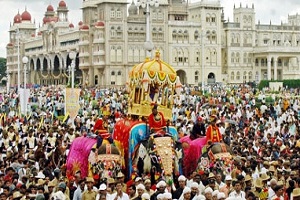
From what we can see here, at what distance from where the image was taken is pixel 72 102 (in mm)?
23766

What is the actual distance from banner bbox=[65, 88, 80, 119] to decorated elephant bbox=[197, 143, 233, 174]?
442 inches

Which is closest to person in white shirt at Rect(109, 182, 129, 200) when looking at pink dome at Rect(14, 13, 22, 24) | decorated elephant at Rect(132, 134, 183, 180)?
decorated elephant at Rect(132, 134, 183, 180)

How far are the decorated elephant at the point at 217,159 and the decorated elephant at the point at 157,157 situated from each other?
0.46 m

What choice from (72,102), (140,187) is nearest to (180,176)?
(140,187)

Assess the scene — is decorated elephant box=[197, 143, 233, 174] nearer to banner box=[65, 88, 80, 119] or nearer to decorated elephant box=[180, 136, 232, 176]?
decorated elephant box=[180, 136, 232, 176]

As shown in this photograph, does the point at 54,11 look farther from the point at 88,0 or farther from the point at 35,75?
the point at 88,0

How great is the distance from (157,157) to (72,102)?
11675 mm

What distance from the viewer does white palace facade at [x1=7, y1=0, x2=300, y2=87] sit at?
76.6 meters

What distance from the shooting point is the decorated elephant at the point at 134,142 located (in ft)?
42.0

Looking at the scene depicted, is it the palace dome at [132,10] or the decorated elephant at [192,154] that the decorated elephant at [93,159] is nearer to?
the decorated elephant at [192,154]

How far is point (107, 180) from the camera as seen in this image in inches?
454

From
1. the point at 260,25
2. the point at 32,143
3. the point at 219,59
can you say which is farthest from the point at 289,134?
the point at 260,25

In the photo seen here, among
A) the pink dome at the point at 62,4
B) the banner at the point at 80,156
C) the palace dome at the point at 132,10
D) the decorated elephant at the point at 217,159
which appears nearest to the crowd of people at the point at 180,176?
the decorated elephant at the point at 217,159

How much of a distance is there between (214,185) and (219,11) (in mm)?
74454
